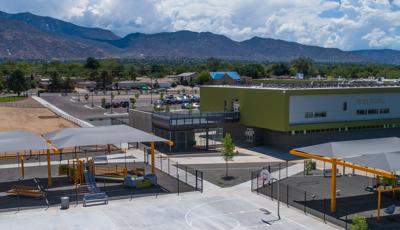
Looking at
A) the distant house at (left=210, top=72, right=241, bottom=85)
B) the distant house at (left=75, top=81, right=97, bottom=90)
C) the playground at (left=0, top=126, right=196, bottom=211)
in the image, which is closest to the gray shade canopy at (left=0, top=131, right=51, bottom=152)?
the playground at (left=0, top=126, right=196, bottom=211)

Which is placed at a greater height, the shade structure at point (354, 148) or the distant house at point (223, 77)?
the distant house at point (223, 77)

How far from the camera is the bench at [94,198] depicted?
99.5 ft

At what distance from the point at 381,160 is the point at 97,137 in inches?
796

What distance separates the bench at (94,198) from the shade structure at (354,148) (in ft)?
44.4

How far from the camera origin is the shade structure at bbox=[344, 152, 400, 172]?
90.4ft

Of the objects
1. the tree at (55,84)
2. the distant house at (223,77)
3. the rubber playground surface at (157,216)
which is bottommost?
the rubber playground surface at (157,216)

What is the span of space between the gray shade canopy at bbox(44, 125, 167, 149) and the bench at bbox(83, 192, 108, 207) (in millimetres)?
4835

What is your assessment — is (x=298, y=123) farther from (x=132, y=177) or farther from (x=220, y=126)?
(x=132, y=177)

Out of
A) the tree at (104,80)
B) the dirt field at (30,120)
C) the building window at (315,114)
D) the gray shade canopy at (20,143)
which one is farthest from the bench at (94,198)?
the tree at (104,80)

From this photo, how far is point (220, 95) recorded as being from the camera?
199 ft

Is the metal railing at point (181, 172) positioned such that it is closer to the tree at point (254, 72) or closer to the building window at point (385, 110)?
the building window at point (385, 110)

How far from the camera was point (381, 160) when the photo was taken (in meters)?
28.5

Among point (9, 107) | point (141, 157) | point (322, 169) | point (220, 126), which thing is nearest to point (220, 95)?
point (220, 126)

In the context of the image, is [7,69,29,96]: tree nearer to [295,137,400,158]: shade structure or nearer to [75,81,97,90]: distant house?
[75,81,97,90]: distant house
